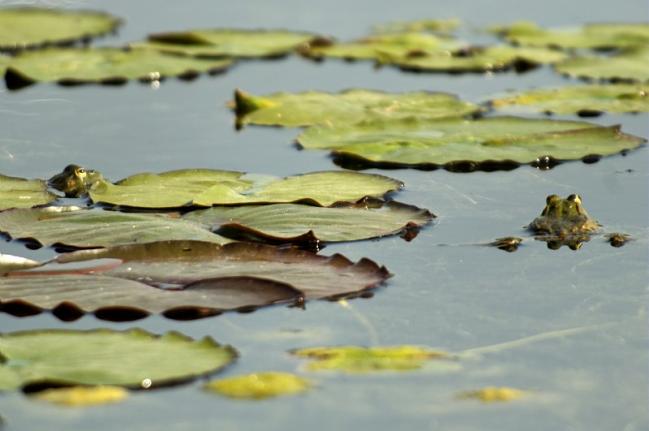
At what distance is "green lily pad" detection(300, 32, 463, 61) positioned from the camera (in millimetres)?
7223

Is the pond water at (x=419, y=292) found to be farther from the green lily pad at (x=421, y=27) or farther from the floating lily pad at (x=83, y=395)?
the green lily pad at (x=421, y=27)

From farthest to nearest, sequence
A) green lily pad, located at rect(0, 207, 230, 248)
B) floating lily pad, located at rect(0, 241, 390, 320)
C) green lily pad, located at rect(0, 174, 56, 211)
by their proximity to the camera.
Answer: green lily pad, located at rect(0, 174, 56, 211), green lily pad, located at rect(0, 207, 230, 248), floating lily pad, located at rect(0, 241, 390, 320)

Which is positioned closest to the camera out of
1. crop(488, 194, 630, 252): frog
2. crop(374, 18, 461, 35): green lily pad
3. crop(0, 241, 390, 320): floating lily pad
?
crop(0, 241, 390, 320): floating lily pad

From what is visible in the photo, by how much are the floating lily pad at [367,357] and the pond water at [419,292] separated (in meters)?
0.04

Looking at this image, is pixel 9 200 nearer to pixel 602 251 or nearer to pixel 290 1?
pixel 602 251

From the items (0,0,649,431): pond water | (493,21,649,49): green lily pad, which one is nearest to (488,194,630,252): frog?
(0,0,649,431): pond water

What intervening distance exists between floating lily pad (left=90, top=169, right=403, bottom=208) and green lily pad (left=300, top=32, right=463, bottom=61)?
2.69m

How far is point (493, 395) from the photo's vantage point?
291 centimetres

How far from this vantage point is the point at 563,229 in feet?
13.6

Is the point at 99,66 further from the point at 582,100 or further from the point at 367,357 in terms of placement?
the point at 367,357

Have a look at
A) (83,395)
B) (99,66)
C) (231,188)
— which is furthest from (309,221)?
(99,66)

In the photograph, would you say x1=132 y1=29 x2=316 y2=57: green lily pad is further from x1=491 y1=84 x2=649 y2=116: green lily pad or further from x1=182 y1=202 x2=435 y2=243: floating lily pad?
x1=182 y1=202 x2=435 y2=243: floating lily pad

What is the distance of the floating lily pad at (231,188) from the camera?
14.0 feet

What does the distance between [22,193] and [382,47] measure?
3.41 metres
